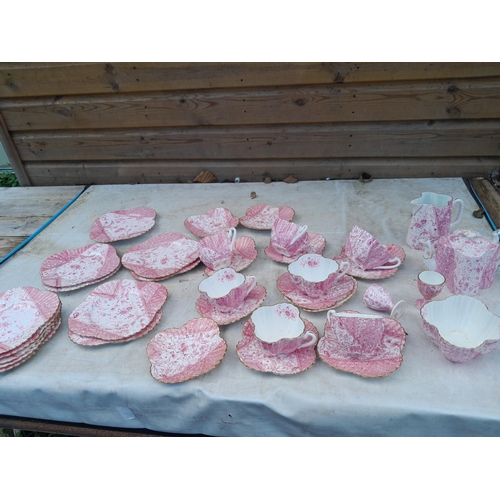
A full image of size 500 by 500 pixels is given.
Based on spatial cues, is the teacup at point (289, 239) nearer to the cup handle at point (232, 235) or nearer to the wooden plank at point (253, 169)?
the cup handle at point (232, 235)

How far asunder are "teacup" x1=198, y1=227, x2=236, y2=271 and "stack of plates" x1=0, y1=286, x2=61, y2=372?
45 centimetres

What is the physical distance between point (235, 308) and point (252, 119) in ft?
3.23

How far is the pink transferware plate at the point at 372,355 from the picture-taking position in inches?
34.4

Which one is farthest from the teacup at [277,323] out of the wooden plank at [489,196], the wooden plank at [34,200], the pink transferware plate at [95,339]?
the wooden plank at [34,200]

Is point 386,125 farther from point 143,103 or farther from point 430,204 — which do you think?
point 143,103

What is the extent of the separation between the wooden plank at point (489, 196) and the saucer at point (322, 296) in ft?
2.21

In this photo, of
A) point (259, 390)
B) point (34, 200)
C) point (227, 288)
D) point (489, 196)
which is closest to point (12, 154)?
point (34, 200)

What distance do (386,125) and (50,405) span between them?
160cm

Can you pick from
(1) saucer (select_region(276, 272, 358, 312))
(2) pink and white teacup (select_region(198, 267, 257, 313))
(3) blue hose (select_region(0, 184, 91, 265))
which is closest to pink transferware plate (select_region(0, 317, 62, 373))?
(2) pink and white teacup (select_region(198, 267, 257, 313))

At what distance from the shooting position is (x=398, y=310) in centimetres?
100

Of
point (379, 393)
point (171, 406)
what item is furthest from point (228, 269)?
point (379, 393)

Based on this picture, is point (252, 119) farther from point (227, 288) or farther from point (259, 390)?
point (259, 390)

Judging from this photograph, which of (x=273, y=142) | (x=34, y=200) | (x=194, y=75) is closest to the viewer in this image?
(x=194, y=75)

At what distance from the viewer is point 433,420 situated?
808 millimetres
